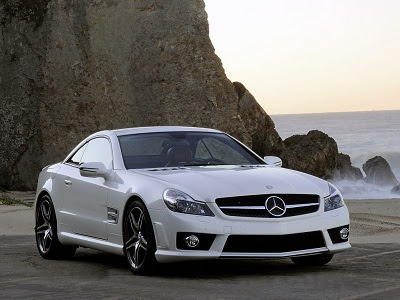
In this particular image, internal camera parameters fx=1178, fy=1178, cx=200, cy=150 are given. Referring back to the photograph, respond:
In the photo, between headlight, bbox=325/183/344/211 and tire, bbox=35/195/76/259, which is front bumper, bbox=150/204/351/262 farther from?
tire, bbox=35/195/76/259

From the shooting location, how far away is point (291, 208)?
1013cm

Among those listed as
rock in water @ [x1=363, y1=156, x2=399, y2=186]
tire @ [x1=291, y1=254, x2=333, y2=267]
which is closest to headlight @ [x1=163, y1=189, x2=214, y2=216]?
tire @ [x1=291, y1=254, x2=333, y2=267]

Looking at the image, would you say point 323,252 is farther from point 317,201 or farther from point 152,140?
point 152,140

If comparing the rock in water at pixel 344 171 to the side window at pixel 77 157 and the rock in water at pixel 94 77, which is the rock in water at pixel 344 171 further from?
the side window at pixel 77 157

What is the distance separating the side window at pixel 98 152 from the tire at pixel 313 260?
6.65ft

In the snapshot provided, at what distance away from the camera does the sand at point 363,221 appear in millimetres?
14772

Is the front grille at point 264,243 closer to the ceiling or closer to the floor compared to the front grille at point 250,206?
closer to the floor

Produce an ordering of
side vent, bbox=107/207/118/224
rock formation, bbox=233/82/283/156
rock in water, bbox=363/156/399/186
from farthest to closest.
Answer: rock in water, bbox=363/156/399/186
rock formation, bbox=233/82/283/156
side vent, bbox=107/207/118/224

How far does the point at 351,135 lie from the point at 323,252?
81.6 metres

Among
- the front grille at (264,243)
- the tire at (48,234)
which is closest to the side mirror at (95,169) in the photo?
the tire at (48,234)

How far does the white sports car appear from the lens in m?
9.98

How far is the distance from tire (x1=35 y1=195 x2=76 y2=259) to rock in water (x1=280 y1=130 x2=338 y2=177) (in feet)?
50.6

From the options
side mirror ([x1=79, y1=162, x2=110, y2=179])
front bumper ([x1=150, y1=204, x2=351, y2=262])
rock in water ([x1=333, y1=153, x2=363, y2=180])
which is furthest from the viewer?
rock in water ([x1=333, y1=153, x2=363, y2=180])

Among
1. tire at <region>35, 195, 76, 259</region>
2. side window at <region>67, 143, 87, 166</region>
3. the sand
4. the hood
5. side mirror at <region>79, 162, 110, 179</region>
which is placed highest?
the hood
